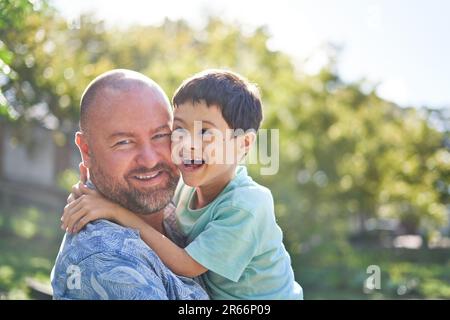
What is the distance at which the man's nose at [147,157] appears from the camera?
7.63ft

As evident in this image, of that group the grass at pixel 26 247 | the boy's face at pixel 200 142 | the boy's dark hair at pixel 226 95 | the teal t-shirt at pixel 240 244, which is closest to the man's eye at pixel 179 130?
the boy's face at pixel 200 142

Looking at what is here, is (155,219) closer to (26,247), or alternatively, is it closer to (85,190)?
(85,190)

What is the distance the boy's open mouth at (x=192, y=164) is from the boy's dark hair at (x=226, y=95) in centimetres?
19

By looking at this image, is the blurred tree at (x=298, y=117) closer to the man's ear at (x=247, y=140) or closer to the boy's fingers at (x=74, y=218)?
the man's ear at (x=247, y=140)

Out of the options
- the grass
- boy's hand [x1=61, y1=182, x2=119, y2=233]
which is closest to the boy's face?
boy's hand [x1=61, y1=182, x2=119, y2=233]

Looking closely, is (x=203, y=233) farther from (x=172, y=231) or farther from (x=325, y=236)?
(x=325, y=236)

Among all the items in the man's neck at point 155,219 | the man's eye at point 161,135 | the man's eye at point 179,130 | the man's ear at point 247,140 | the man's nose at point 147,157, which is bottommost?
the man's neck at point 155,219

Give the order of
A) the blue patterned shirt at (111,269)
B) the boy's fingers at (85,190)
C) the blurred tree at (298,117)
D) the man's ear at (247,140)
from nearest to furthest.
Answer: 1. the blue patterned shirt at (111,269)
2. the boy's fingers at (85,190)
3. the man's ear at (247,140)
4. the blurred tree at (298,117)

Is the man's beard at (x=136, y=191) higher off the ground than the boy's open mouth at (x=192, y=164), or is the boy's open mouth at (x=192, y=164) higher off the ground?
the boy's open mouth at (x=192, y=164)

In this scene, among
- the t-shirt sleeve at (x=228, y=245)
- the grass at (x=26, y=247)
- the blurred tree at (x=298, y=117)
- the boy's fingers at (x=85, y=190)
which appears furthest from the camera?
the blurred tree at (x=298, y=117)

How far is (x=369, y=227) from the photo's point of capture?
2991 cm

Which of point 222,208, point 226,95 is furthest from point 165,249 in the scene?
point 226,95

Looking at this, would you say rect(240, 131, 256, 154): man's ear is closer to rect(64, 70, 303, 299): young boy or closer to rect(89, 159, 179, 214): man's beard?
rect(64, 70, 303, 299): young boy

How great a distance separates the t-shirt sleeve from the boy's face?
0.66 feet
